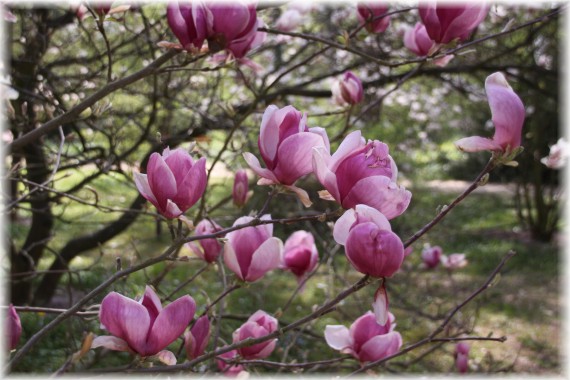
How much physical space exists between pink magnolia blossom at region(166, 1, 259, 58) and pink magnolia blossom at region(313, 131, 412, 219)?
0.32m

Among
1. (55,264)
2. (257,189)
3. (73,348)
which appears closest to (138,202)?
(55,264)

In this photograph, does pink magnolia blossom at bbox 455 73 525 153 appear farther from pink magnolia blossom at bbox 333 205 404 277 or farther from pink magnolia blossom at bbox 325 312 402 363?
pink magnolia blossom at bbox 325 312 402 363

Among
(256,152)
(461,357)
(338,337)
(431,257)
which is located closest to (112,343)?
(338,337)

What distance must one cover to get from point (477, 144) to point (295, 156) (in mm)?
232

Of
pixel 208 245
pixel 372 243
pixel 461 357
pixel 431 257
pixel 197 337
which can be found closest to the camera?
pixel 372 243

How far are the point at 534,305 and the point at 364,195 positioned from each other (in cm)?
426

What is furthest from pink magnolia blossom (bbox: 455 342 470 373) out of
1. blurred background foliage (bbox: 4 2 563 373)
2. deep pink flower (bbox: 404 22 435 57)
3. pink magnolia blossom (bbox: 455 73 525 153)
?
pink magnolia blossom (bbox: 455 73 525 153)

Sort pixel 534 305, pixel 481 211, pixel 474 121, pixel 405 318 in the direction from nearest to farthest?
pixel 405 318 < pixel 534 305 < pixel 481 211 < pixel 474 121

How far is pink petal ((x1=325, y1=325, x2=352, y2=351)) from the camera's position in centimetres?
110

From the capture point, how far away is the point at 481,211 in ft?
24.4

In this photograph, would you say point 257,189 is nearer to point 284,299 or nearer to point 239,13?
point 284,299

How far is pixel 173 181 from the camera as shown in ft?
2.57

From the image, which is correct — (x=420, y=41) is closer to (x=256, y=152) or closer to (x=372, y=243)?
(x=372, y=243)

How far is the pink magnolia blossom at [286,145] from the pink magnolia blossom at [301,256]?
1.37 ft
